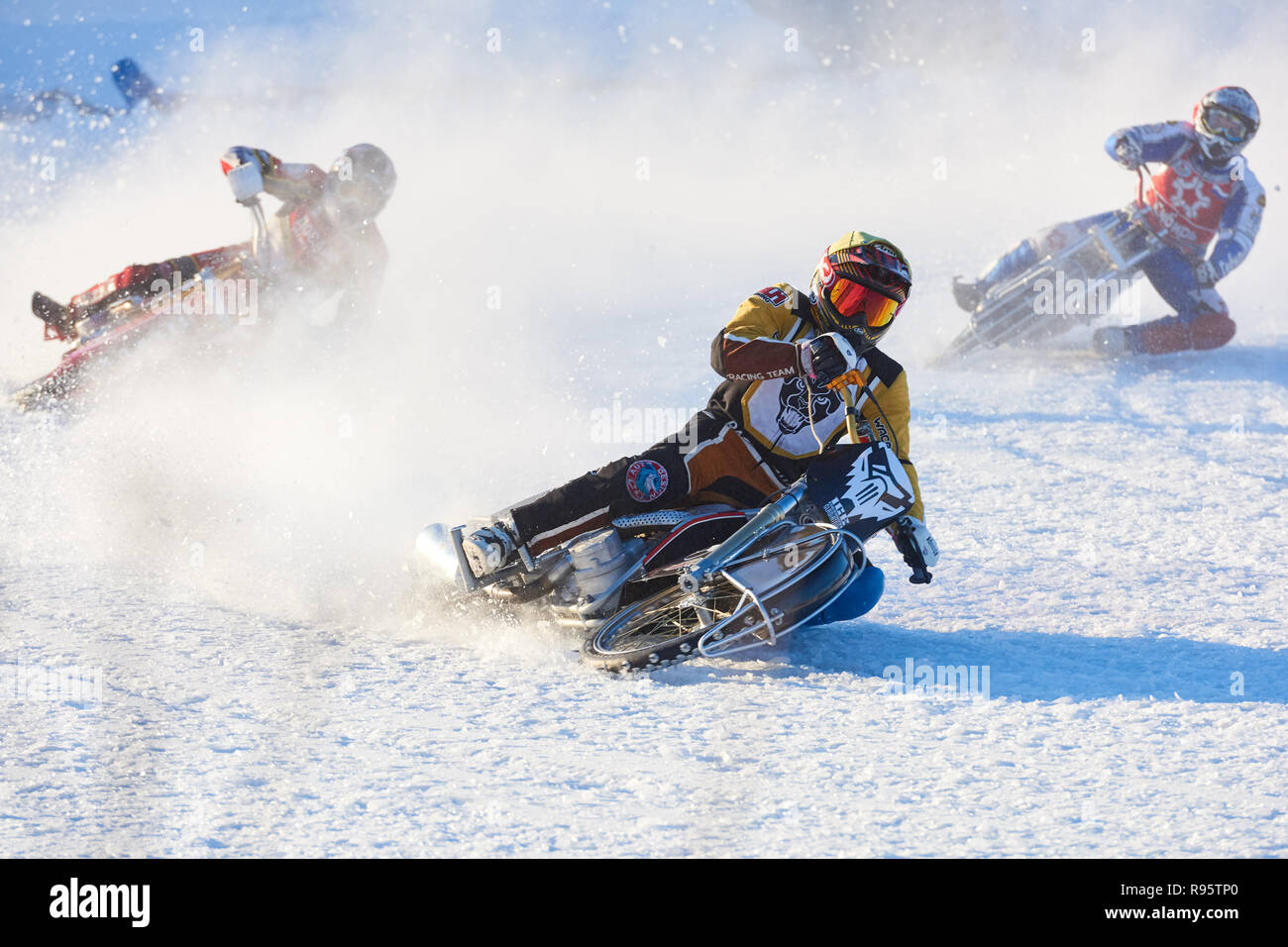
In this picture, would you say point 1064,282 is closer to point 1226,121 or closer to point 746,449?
point 1226,121

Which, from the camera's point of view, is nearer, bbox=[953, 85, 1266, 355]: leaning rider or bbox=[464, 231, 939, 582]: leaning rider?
bbox=[464, 231, 939, 582]: leaning rider

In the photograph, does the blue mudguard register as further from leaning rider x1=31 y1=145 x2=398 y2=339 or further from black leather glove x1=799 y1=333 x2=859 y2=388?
leaning rider x1=31 y1=145 x2=398 y2=339

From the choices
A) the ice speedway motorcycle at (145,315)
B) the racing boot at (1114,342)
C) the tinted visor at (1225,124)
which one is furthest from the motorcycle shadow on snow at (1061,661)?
the tinted visor at (1225,124)

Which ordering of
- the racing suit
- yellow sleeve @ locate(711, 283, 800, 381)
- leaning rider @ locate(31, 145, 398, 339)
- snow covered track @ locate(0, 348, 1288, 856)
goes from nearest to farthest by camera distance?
snow covered track @ locate(0, 348, 1288, 856)
yellow sleeve @ locate(711, 283, 800, 381)
the racing suit
leaning rider @ locate(31, 145, 398, 339)

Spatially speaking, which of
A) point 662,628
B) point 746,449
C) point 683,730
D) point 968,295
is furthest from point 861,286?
point 968,295

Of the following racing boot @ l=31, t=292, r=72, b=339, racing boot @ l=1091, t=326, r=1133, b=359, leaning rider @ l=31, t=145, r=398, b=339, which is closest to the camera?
racing boot @ l=31, t=292, r=72, b=339

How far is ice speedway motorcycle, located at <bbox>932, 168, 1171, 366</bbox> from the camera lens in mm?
11203

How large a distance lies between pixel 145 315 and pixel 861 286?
6222 millimetres

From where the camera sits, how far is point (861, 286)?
5.21 m

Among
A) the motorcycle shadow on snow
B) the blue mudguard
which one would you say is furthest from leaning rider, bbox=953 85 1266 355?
the blue mudguard

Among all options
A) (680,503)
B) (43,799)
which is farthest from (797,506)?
(43,799)

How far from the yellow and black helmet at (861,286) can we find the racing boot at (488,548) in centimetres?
159

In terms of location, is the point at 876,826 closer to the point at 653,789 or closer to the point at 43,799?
the point at 653,789

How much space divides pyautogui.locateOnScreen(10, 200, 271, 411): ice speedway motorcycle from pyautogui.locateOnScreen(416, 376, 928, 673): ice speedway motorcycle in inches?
194
